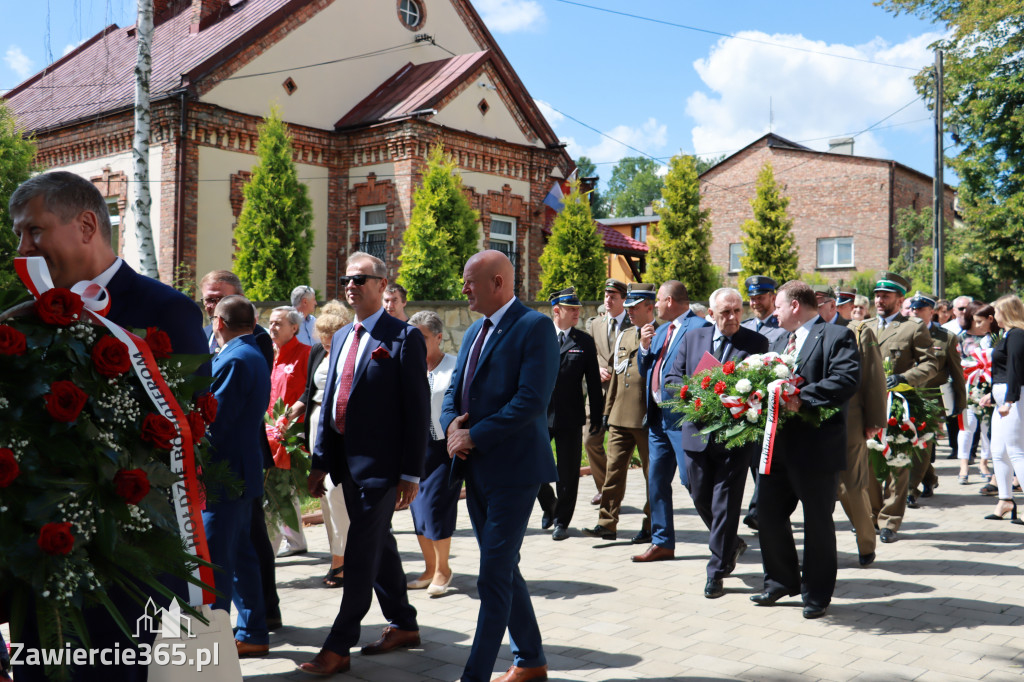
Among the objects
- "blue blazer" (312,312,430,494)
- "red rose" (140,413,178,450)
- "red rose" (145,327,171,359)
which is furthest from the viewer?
"blue blazer" (312,312,430,494)

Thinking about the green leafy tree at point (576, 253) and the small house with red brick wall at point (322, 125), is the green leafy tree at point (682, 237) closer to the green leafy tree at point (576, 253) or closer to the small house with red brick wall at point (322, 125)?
Result: the small house with red brick wall at point (322, 125)

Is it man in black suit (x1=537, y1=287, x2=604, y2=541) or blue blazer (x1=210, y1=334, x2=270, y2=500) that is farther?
man in black suit (x1=537, y1=287, x2=604, y2=541)

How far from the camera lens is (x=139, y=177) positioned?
48.6 feet

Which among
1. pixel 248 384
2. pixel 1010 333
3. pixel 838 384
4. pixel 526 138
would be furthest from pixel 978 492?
pixel 526 138

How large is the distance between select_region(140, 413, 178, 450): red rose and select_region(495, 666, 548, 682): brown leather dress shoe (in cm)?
285

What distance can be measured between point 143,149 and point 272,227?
5.51 meters

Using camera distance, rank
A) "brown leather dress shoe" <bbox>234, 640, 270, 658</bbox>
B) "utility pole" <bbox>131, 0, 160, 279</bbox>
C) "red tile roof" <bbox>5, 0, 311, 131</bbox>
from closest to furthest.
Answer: "brown leather dress shoe" <bbox>234, 640, 270, 658</bbox>, "utility pole" <bbox>131, 0, 160, 279</bbox>, "red tile roof" <bbox>5, 0, 311, 131</bbox>

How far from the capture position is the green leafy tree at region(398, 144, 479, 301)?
19641 mm

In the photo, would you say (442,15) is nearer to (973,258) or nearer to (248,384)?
(973,258)

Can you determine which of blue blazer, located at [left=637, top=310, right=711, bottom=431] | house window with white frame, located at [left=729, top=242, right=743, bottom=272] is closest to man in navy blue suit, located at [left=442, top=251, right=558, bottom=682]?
blue blazer, located at [left=637, top=310, right=711, bottom=431]

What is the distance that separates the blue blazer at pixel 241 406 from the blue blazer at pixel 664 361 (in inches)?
150

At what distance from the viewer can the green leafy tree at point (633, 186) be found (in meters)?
92.7

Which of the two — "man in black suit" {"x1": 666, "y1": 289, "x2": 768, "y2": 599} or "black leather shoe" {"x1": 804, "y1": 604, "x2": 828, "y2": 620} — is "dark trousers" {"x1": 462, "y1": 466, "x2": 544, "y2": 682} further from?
"man in black suit" {"x1": 666, "y1": 289, "x2": 768, "y2": 599}

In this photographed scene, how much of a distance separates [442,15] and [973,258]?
20.0 metres
